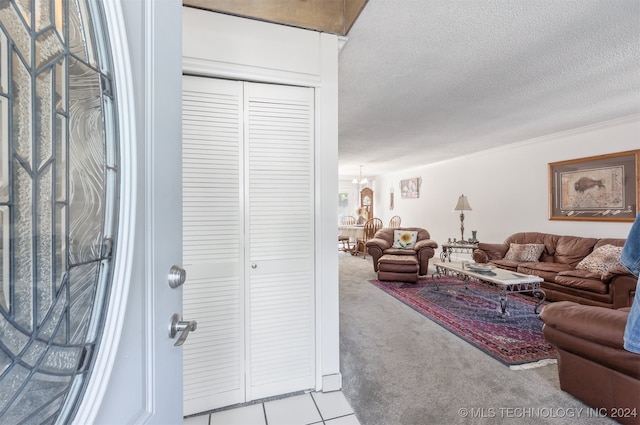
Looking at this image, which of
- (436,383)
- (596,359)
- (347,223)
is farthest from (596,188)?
(347,223)

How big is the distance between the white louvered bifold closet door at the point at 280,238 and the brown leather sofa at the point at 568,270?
3.30m

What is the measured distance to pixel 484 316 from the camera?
299 centimetres


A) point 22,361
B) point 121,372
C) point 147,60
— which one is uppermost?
point 147,60

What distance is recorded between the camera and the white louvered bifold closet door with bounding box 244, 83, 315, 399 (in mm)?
1670

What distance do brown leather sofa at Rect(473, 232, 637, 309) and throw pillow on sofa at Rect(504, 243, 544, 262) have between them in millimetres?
80

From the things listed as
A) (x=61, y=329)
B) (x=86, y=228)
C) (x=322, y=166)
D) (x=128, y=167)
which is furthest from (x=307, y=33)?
(x=61, y=329)

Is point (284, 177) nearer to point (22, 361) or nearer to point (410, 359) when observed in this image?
point (22, 361)

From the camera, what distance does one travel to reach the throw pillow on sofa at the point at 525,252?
4.10m

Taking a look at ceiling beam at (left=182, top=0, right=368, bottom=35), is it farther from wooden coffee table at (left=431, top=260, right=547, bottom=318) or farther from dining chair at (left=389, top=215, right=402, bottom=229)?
dining chair at (left=389, top=215, right=402, bottom=229)

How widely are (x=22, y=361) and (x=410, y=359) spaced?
7.76 feet

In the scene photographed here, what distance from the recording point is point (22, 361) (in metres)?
0.36

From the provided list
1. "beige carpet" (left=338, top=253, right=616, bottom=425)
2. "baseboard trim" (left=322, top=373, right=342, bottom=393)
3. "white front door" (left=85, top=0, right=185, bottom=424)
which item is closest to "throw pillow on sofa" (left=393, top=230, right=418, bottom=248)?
"beige carpet" (left=338, top=253, right=616, bottom=425)

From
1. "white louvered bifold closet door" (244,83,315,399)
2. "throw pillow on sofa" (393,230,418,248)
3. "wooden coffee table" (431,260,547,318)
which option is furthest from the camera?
A: "throw pillow on sofa" (393,230,418,248)

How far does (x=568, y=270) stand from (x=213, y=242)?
13.9 ft
